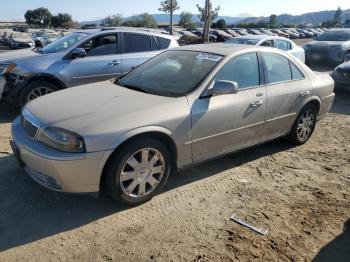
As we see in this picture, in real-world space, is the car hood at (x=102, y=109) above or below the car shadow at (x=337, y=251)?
above

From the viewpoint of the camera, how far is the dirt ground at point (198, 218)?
3115mm

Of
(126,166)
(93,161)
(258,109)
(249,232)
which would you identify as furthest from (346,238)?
(93,161)

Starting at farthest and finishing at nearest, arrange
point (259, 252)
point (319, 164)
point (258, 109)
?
point (319, 164) < point (258, 109) < point (259, 252)

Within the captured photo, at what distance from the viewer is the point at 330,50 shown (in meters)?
14.3

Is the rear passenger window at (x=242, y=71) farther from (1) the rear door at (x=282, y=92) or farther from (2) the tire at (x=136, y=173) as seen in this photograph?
(2) the tire at (x=136, y=173)

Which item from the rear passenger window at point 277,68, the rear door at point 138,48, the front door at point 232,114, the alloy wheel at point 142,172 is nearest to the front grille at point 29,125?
the alloy wheel at point 142,172

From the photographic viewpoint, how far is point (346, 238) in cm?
344

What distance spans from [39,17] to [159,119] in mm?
87711

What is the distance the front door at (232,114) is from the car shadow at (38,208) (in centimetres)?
51

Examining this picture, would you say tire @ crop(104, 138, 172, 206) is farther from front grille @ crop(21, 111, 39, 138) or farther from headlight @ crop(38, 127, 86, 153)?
front grille @ crop(21, 111, 39, 138)

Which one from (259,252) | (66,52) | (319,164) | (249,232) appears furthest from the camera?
(66,52)

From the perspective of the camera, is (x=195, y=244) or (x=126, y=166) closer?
(x=195, y=244)

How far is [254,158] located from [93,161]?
2.62 metres

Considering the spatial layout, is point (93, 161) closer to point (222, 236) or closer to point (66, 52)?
point (222, 236)
